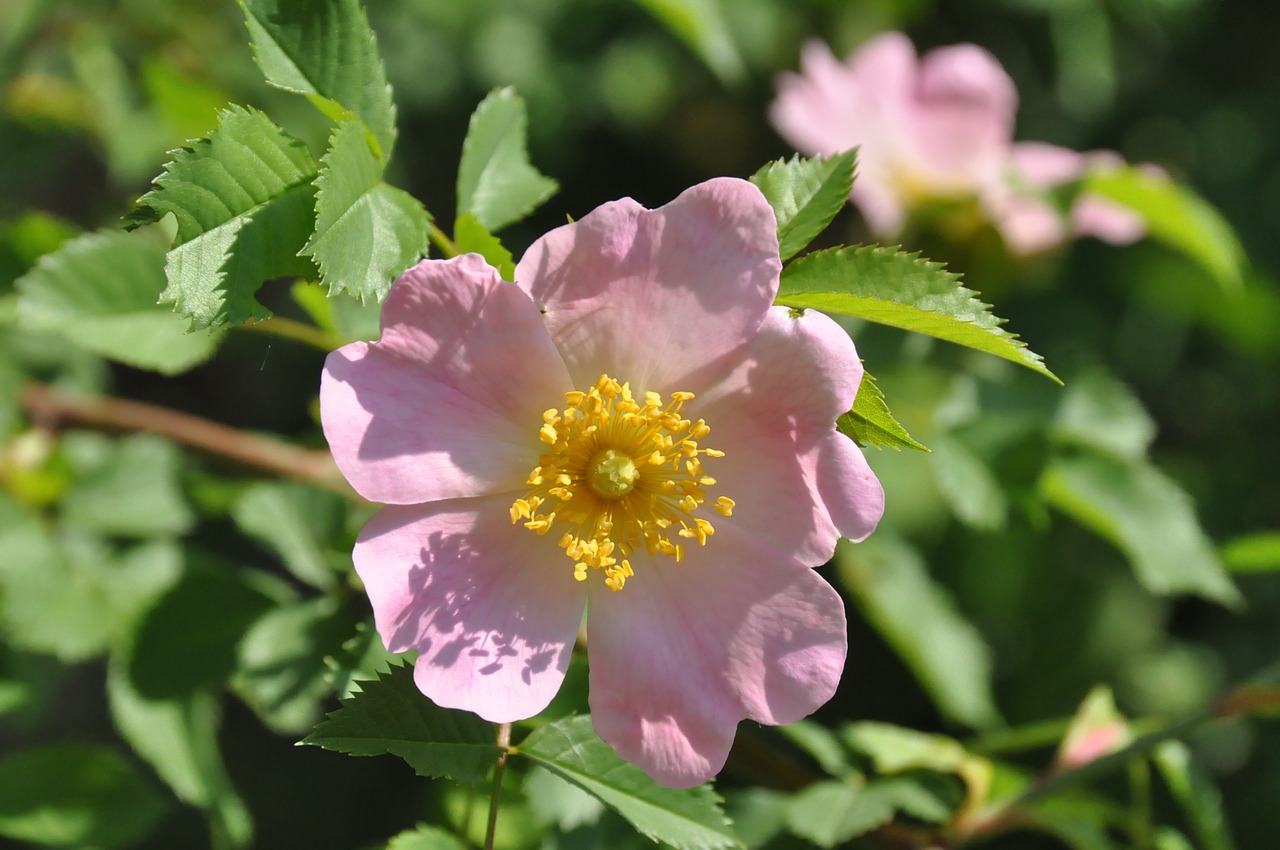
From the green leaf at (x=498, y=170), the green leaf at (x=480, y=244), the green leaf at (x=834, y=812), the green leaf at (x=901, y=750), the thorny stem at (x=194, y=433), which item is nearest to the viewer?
the green leaf at (x=480, y=244)

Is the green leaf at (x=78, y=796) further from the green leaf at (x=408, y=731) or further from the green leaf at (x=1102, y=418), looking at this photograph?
the green leaf at (x=1102, y=418)

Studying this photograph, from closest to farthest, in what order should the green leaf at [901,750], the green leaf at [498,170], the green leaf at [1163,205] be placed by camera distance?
1. the green leaf at [498,170]
2. the green leaf at [901,750]
3. the green leaf at [1163,205]

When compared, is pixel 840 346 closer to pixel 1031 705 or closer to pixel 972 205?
pixel 972 205

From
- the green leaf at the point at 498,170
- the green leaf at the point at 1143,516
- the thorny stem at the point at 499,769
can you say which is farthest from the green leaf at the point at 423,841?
the green leaf at the point at 1143,516

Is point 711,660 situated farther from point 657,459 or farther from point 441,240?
point 441,240

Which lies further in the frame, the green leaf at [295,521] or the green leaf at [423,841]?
the green leaf at [295,521]

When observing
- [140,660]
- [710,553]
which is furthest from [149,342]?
[710,553]
